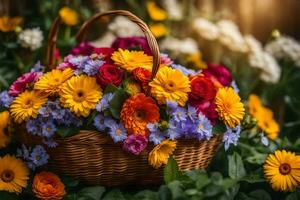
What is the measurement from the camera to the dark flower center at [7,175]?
156cm

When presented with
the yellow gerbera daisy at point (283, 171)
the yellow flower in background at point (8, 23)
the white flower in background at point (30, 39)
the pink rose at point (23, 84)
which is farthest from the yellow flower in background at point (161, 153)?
the yellow flower in background at point (8, 23)

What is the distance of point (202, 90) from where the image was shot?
1.54 m

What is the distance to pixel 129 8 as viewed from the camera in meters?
2.65

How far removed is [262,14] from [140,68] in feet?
5.31

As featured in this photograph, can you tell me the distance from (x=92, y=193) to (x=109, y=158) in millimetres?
118

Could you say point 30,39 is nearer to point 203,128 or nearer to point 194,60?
point 194,60

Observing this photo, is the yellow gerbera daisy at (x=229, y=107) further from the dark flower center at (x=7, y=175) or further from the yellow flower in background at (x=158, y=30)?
the yellow flower in background at (x=158, y=30)

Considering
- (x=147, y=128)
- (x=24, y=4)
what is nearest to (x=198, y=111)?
(x=147, y=128)

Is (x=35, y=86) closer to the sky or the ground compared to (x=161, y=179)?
closer to the sky

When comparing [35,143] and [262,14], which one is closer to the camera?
[35,143]

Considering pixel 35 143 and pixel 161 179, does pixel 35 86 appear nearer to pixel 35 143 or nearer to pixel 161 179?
pixel 35 143

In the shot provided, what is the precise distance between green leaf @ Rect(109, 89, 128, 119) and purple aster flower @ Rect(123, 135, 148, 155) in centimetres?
8

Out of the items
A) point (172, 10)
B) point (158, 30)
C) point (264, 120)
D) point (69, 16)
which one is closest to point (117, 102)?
point (264, 120)

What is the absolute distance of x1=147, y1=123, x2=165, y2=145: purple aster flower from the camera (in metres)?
1.47
